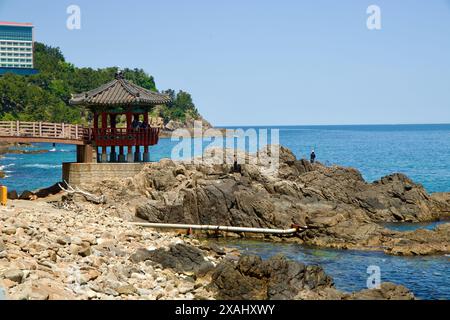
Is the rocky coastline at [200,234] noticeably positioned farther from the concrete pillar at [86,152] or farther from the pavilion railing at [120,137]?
the concrete pillar at [86,152]

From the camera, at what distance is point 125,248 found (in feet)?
80.7

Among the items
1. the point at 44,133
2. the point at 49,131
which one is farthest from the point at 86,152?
the point at 44,133

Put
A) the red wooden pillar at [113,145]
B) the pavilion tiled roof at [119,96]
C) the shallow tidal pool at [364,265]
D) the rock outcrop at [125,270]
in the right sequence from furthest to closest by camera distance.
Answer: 1. the red wooden pillar at [113,145]
2. the pavilion tiled roof at [119,96]
3. the shallow tidal pool at [364,265]
4. the rock outcrop at [125,270]

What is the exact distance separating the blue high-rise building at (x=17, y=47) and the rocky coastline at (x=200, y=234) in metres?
121

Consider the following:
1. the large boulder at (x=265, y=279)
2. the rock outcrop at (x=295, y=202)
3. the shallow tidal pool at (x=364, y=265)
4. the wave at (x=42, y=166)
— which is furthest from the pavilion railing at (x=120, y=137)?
the wave at (x=42, y=166)

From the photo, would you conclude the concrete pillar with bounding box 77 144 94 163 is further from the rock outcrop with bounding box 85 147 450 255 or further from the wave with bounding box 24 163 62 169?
the wave with bounding box 24 163 62 169

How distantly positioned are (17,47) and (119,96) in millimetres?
130747

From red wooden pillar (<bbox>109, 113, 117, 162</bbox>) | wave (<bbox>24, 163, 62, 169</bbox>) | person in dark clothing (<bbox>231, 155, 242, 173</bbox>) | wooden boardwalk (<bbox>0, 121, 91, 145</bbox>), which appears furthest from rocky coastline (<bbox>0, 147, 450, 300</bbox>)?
wave (<bbox>24, 163, 62, 169</bbox>)

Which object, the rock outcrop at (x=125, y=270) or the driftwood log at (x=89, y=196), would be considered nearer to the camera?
the rock outcrop at (x=125, y=270)

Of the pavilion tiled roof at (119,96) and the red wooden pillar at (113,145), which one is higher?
the pavilion tiled roof at (119,96)

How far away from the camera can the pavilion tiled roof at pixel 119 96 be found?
41156 millimetres

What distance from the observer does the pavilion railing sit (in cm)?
4172

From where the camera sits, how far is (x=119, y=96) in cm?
4181

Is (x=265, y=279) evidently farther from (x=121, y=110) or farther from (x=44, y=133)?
(x=44, y=133)
